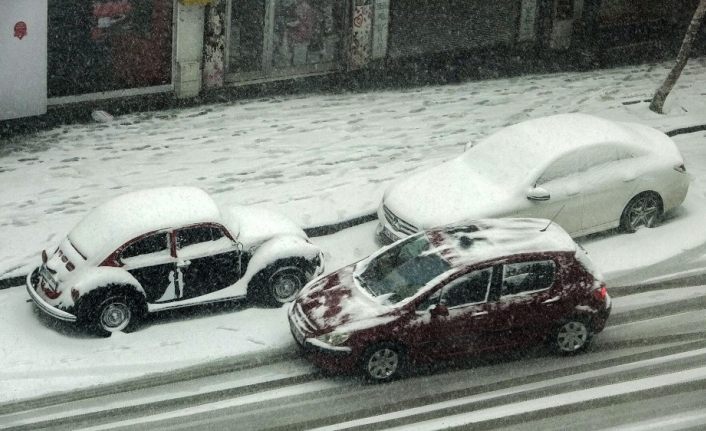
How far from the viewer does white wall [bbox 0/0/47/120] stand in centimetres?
1731

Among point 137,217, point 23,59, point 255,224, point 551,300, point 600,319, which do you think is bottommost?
point 600,319

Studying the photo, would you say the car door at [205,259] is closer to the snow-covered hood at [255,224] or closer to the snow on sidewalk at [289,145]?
the snow-covered hood at [255,224]

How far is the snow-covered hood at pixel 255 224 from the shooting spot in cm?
1204

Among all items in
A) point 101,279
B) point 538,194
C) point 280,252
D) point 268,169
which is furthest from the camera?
point 268,169

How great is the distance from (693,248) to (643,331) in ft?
7.75

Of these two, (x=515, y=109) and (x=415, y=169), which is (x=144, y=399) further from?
(x=515, y=109)

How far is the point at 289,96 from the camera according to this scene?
67.3 feet

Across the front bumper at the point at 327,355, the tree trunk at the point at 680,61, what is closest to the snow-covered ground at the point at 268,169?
the tree trunk at the point at 680,61

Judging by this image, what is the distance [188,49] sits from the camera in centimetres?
1944

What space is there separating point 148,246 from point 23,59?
7.64 meters

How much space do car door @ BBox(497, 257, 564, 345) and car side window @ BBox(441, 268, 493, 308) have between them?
0.57ft

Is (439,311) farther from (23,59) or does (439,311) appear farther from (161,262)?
(23,59)

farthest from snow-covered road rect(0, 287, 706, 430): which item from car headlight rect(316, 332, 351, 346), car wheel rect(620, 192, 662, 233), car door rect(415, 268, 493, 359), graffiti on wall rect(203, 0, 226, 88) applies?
graffiti on wall rect(203, 0, 226, 88)

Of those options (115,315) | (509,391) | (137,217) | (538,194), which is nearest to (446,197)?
(538,194)
